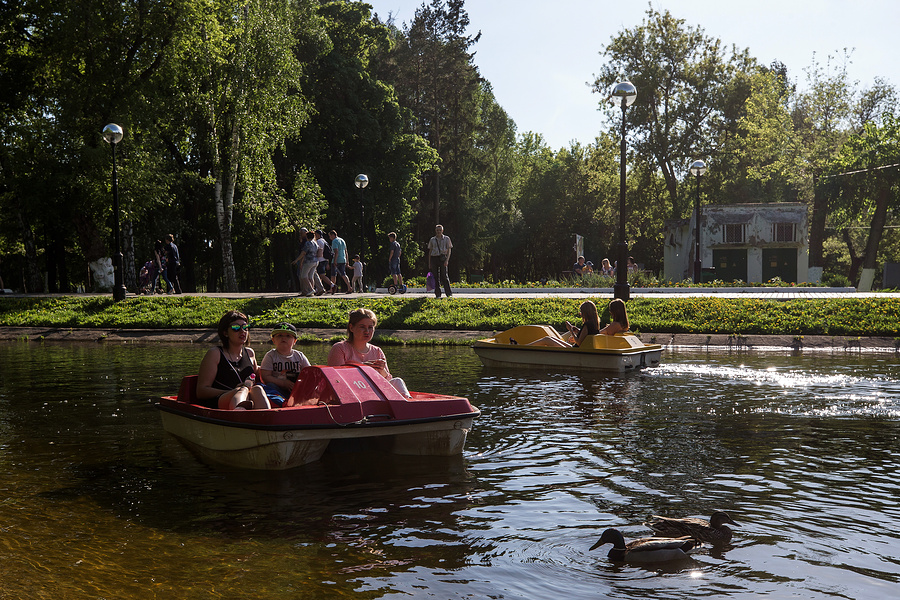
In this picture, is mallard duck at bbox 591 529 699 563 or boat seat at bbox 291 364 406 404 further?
boat seat at bbox 291 364 406 404

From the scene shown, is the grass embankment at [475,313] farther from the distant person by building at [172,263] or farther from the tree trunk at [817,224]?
the tree trunk at [817,224]

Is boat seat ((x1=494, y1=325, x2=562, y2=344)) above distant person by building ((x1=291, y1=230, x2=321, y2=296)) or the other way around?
the other way around

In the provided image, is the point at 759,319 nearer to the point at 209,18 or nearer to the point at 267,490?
the point at 267,490

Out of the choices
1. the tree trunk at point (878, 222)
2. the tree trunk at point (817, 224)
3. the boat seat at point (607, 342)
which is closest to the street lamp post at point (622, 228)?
the boat seat at point (607, 342)

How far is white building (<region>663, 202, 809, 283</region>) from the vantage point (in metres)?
44.1

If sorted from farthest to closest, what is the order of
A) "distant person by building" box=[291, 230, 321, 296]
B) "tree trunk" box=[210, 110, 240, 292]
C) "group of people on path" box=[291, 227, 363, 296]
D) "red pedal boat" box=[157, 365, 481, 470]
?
"tree trunk" box=[210, 110, 240, 292]
"group of people on path" box=[291, 227, 363, 296]
"distant person by building" box=[291, 230, 321, 296]
"red pedal boat" box=[157, 365, 481, 470]

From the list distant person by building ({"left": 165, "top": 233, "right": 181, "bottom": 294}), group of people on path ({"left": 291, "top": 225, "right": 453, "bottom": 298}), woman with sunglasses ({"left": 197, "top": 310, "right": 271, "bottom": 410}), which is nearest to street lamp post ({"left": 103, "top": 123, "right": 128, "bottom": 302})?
distant person by building ({"left": 165, "top": 233, "right": 181, "bottom": 294})

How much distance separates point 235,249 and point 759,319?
37.6 m

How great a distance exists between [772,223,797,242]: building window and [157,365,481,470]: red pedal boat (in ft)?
132

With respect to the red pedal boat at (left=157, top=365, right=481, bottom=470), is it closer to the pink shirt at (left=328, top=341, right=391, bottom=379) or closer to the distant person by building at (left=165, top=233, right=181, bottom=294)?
the pink shirt at (left=328, top=341, right=391, bottom=379)

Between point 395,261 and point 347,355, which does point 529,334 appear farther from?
point 395,261

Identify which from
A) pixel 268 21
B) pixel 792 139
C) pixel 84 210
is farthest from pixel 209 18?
pixel 792 139

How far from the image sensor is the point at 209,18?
104 feet

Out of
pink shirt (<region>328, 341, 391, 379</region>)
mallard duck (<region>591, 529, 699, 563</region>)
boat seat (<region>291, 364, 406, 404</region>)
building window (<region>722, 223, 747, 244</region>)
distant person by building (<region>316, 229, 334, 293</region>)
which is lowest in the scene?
mallard duck (<region>591, 529, 699, 563</region>)
